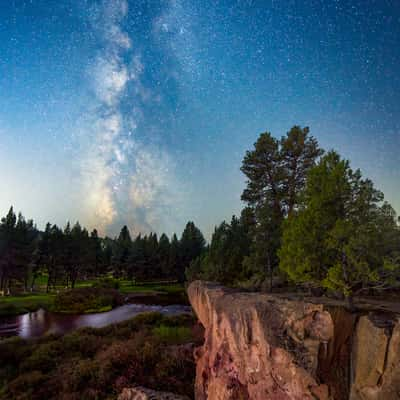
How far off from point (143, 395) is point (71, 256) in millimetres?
45118

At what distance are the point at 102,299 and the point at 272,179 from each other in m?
29.8

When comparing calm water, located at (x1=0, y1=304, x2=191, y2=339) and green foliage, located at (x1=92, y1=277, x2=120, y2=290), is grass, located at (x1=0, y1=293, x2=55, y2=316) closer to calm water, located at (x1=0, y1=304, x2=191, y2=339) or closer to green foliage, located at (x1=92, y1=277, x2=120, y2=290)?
calm water, located at (x1=0, y1=304, x2=191, y2=339)

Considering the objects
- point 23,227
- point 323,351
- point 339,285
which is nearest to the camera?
point 323,351

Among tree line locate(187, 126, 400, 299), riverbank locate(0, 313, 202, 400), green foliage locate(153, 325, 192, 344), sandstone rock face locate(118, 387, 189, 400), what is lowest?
green foliage locate(153, 325, 192, 344)

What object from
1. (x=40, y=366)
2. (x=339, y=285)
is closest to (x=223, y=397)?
(x=339, y=285)

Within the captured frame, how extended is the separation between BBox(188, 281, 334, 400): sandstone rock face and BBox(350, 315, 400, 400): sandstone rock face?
0.59m

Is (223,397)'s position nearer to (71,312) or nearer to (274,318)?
(274,318)

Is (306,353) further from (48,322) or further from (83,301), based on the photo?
(83,301)

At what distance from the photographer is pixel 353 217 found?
632 cm

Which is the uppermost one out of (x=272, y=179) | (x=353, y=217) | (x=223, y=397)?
(x=272, y=179)

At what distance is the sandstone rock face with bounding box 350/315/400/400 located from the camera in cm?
379

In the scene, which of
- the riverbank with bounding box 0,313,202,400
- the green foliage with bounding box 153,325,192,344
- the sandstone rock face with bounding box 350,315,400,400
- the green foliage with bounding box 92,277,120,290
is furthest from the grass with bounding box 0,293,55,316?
the sandstone rock face with bounding box 350,315,400,400

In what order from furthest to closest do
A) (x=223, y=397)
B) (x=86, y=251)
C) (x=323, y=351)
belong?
(x=86, y=251) → (x=223, y=397) → (x=323, y=351)

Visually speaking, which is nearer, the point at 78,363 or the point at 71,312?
the point at 78,363
